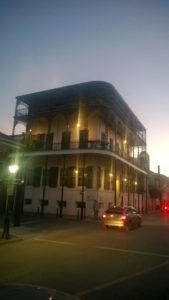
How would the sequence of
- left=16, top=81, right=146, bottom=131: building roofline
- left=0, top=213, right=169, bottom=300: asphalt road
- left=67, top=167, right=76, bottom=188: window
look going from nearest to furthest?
left=0, top=213, right=169, bottom=300: asphalt road → left=16, top=81, right=146, bottom=131: building roofline → left=67, top=167, right=76, bottom=188: window

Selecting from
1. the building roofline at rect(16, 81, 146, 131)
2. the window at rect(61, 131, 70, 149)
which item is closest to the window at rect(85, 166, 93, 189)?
the window at rect(61, 131, 70, 149)

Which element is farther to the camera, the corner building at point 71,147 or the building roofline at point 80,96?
the building roofline at point 80,96

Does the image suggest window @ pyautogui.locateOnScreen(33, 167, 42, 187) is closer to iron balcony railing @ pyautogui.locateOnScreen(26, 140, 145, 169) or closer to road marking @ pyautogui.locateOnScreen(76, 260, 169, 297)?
iron balcony railing @ pyautogui.locateOnScreen(26, 140, 145, 169)

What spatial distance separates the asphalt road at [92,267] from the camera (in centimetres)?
628

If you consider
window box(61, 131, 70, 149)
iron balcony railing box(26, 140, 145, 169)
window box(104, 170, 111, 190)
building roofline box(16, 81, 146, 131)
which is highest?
building roofline box(16, 81, 146, 131)

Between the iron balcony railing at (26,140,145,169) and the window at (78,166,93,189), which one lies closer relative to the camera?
the iron balcony railing at (26,140,145,169)

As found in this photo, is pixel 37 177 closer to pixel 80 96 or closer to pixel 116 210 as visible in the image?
pixel 80 96

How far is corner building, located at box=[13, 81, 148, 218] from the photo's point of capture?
30141 mm

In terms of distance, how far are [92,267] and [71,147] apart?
23.6 metres

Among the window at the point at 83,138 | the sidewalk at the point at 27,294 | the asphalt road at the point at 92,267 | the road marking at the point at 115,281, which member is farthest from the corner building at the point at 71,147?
the sidewalk at the point at 27,294

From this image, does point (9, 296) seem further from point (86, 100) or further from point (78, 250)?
point (86, 100)

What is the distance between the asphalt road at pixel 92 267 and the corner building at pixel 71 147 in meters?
16.3

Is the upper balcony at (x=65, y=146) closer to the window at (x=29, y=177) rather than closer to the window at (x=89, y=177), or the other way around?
the window at (x=89, y=177)

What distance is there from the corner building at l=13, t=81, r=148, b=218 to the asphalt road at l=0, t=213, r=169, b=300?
1626 centimetres
